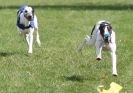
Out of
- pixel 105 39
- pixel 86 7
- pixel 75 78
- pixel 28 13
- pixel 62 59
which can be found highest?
pixel 28 13

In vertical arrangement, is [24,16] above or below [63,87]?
above

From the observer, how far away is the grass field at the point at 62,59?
10.2m

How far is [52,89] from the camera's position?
984cm

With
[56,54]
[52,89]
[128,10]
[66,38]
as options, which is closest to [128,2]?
[128,10]

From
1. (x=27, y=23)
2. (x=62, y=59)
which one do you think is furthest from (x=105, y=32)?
(x=27, y=23)

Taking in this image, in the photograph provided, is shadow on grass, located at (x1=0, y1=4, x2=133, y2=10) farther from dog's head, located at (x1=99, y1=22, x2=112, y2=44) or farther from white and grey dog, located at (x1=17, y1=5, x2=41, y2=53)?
dog's head, located at (x1=99, y1=22, x2=112, y2=44)

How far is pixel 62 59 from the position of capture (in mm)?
12953

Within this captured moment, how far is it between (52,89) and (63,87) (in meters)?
0.26

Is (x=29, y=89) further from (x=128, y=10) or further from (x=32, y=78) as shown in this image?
(x=128, y=10)

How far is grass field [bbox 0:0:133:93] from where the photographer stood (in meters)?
10.2

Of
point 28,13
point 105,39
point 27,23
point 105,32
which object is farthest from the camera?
point 27,23

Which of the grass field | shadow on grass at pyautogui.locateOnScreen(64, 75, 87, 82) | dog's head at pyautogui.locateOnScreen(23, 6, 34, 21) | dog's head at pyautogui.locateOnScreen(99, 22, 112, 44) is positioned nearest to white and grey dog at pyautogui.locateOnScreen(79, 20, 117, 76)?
dog's head at pyautogui.locateOnScreen(99, 22, 112, 44)

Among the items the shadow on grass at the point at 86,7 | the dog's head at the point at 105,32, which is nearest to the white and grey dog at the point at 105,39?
the dog's head at the point at 105,32

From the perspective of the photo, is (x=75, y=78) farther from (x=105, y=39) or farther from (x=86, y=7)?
(x=86, y=7)
